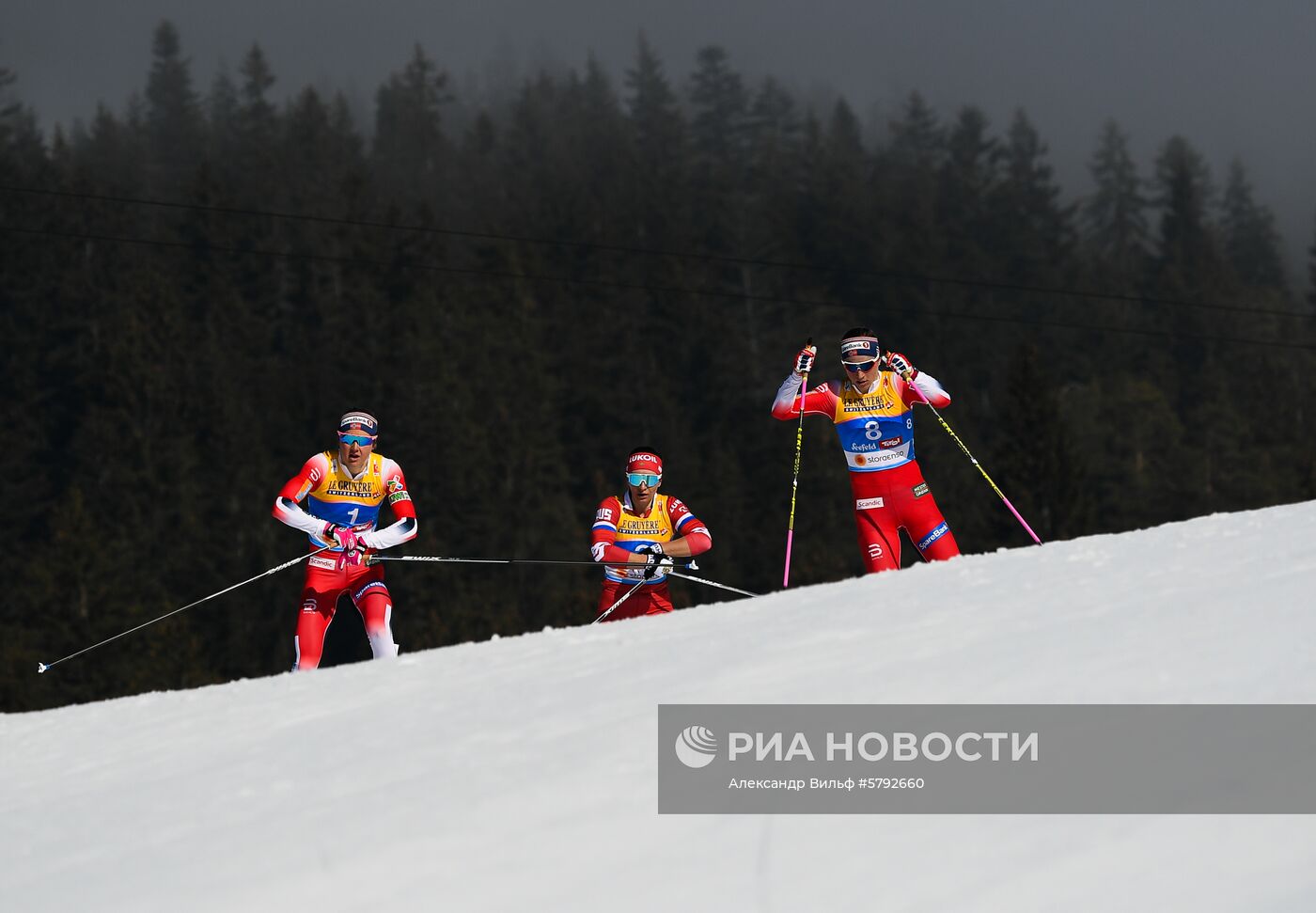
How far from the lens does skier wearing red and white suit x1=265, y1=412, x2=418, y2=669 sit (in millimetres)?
10336

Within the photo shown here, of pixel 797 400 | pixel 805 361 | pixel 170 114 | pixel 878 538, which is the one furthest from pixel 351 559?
pixel 170 114

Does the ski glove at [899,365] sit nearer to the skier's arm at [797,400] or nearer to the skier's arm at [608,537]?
the skier's arm at [797,400]

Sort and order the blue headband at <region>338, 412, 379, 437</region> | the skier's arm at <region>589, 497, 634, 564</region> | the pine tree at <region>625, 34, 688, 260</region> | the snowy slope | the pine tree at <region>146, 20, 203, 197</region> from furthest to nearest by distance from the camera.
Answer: the pine tree at <region>146, 20, 203, 197</region>, the pine tree at <region>625, 34, 688, 260</region>, the skier's arm at <region>589, 497, 634, 564</region>, the blue headband at <region>338, 412, 379, 437</region>, the snowy slope

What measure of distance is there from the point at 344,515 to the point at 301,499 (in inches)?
11.3

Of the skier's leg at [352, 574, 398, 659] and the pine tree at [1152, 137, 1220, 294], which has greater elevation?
the pine tree at [1152, 137, 1220, 294]

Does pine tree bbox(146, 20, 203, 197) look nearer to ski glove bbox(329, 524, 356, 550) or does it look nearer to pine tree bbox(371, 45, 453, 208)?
pine tree bbox(371, 45, 453, 208)

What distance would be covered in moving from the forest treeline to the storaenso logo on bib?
40.3m

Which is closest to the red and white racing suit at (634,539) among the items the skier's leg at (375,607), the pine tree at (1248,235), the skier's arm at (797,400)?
the skier's arm at (797,400)

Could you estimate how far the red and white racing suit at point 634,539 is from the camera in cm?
1167

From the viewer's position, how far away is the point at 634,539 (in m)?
11.9

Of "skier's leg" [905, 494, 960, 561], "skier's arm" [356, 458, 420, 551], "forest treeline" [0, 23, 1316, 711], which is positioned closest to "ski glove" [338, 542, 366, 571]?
"skier's arm" [356, 458, 420, 551]

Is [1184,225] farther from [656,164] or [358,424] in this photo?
[358,424]

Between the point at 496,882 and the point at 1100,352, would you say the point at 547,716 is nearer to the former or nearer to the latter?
the point at 496,882

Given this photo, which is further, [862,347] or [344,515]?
[344,515]
